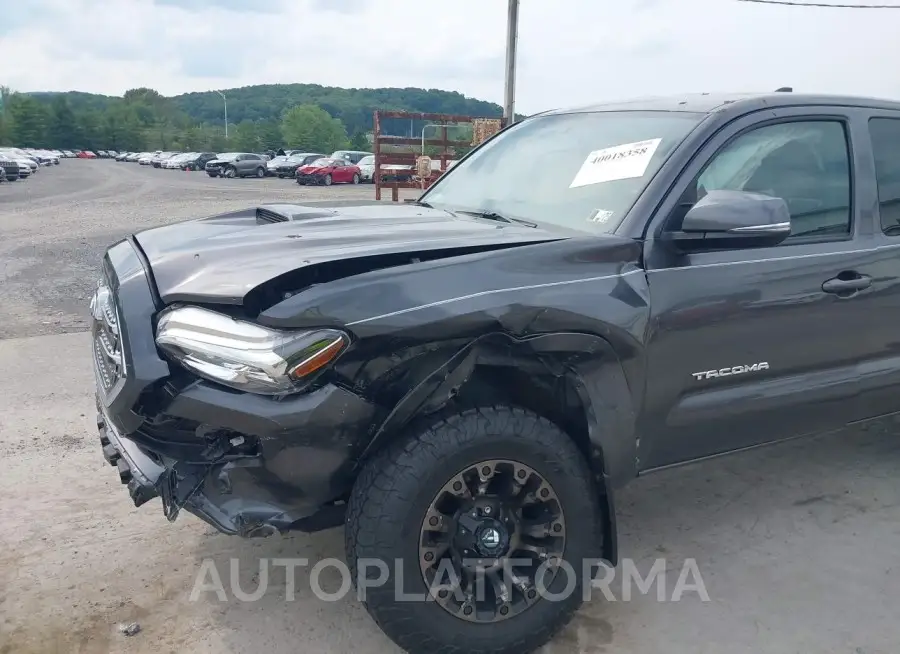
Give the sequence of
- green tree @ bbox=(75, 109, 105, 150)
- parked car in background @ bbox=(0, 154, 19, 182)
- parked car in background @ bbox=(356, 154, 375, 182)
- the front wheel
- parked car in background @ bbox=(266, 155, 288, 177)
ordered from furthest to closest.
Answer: green tree @ bbox=(75, 109, 105, 150), parked car in background @ bbox=(266, 155, 288, 177), parked car in background @ bbox=(356, 154, 375, 182), parked car in background @ bbox=(0, 154, 19, 182), the front wheel

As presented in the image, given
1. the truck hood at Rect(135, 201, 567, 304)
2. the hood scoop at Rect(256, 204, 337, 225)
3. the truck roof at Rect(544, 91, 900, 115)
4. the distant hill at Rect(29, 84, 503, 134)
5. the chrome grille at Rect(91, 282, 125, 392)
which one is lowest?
the chrome grille at Rect(91, 282, 125, 392)

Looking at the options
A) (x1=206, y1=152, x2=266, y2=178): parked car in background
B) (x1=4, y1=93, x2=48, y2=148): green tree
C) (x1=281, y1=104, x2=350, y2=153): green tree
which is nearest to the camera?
(x1=206, y1=152, x2=266, y2=178): parked car in background

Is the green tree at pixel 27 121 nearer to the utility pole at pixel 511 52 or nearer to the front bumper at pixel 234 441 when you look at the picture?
the utility pole at pixel 511 52

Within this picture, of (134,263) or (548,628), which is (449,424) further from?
(134,263)

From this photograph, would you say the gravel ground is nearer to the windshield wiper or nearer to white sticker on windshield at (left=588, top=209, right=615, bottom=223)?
the windshield wiper

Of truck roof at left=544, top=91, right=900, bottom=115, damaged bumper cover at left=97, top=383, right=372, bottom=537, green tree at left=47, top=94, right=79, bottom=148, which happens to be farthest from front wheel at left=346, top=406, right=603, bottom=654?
green tree at left=47, top=94, right=79, bottom=148

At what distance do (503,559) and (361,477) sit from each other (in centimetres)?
54

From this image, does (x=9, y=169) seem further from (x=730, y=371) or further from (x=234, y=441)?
(x=730, y=371)

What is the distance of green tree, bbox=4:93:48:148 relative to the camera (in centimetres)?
9000

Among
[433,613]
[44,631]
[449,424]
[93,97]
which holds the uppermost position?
[93,97]

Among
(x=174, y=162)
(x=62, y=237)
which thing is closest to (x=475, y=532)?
(x=62, y=237)

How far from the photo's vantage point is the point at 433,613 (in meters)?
2.36

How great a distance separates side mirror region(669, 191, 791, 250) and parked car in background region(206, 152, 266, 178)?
41116 mm

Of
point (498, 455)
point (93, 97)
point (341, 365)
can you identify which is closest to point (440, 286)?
point (341, 365)
